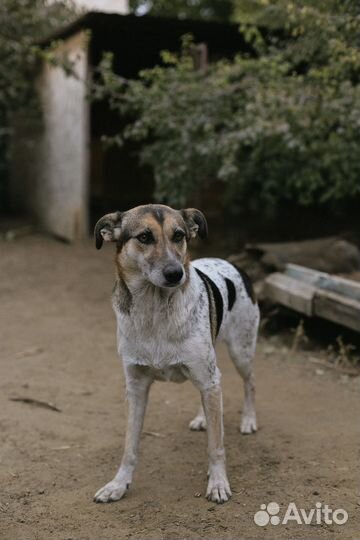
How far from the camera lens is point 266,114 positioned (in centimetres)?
708

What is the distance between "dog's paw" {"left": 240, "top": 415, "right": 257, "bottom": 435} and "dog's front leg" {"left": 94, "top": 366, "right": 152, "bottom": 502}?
1.03 m

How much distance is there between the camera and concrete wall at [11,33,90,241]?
37.3 ft

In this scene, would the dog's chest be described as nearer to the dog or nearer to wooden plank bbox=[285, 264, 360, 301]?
the dog

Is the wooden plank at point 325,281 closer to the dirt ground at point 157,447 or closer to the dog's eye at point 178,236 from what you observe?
the dirt ground at point 157,447

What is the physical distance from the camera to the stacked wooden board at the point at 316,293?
583 centimetres

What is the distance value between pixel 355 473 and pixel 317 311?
2475mm

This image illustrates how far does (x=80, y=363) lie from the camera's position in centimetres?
613

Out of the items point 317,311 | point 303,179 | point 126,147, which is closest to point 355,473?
point 317,311

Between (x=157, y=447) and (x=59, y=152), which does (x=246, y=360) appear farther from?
Result: (x=59, y=152)

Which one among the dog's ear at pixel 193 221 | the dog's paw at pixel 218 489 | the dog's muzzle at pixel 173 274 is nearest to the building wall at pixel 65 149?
the dog's ear at pixel 193 221

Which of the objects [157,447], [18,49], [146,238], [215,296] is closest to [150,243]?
[146,238]

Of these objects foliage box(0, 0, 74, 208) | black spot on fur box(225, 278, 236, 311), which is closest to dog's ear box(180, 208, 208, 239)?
black spot on fur box(225, 278, 236, 311)

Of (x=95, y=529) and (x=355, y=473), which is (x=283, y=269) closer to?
(x=355, y=473)

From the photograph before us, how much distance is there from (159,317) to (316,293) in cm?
297
